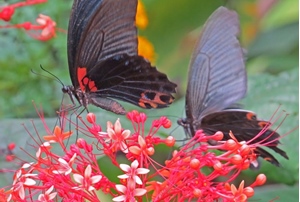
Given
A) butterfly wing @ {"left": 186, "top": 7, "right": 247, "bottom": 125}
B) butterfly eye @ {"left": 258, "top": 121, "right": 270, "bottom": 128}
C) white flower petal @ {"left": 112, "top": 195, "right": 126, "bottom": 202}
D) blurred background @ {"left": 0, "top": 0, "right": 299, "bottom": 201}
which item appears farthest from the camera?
blurred background @ {"left": 0, "top": 0, "right": 299, "bottom": 201}

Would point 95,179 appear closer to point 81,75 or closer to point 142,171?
point 142,171

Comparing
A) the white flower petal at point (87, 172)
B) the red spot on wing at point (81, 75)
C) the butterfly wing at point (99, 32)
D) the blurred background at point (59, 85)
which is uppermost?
the butterfly wing at point (99, 32)

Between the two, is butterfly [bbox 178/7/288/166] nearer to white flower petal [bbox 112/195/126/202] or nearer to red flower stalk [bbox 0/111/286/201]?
red flower stalk [bbox 0/111/286/201]

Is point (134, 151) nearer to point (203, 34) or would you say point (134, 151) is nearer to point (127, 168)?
point (127, 168)

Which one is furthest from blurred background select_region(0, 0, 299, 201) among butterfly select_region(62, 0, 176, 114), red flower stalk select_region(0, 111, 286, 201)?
red flower stalk select_region(0, 111, 286, 201)

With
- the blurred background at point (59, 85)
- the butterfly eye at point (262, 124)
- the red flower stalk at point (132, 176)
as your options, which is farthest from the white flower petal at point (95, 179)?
the blurred background at point (59, 85)

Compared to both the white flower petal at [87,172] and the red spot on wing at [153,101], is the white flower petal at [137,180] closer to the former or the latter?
the white flower petal at [87,172]

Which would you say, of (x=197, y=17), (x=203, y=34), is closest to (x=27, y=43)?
(x=203, y=34)
